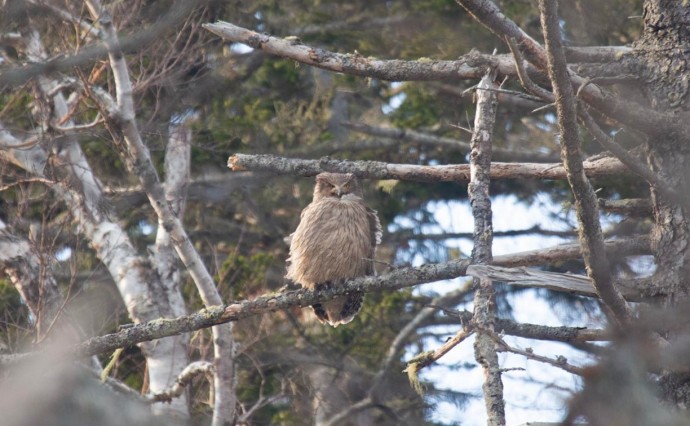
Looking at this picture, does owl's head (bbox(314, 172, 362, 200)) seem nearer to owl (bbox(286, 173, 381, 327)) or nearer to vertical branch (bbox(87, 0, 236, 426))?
owl (bbox(286, 173, 381, 327))

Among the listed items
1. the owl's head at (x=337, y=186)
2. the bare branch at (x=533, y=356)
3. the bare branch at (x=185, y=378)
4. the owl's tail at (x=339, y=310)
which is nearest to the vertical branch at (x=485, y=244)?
the bare branch at (x=533, y=356)

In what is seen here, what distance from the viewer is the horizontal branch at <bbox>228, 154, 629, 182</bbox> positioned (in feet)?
19.9

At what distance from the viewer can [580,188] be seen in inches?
195

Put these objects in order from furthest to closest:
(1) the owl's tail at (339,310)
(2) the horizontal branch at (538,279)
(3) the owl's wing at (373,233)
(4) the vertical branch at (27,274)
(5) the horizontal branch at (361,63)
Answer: (4) the vertical branch at (27,274)
(1) the owl's tail at (339,310)
(3) the owl's wing at (373,233)
(5) the horizontal branch at (361,63)
(2) the horizontal branch at (538,279)

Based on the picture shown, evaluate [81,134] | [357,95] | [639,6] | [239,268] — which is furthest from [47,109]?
[639,6]

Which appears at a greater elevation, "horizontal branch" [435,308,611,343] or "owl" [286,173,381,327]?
"owl" [286,173,381,327]

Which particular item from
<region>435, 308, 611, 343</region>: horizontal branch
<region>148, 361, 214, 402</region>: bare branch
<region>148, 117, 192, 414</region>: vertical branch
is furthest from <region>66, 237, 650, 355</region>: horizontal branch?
<region>148, 117, 192, 414</region>: vertical branch

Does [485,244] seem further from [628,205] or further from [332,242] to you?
[332,242]

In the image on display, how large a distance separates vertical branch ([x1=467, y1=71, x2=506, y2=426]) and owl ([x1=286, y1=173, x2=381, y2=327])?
1.51 m

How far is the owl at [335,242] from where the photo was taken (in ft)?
23.2

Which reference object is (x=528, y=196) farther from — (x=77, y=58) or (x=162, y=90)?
(x=77, y=58)

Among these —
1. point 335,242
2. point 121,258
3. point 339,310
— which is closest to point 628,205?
point 335,242

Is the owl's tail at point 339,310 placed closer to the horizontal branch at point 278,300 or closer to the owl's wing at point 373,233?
the owl's wing at point 373,233

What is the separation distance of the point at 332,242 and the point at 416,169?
47.5 inches
